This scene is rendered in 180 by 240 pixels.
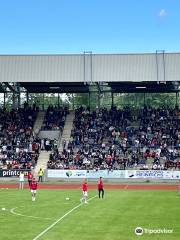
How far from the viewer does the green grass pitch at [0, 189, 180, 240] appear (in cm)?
2284

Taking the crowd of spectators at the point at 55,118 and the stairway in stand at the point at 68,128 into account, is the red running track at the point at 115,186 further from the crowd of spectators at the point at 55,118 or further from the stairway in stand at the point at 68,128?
the crowd of spectators at the point at 55,118

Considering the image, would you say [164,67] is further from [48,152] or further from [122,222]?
[122,222]

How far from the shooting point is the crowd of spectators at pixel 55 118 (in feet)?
221

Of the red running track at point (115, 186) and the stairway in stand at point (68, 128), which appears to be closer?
the red running track at point (115, 186)

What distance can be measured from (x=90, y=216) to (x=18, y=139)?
1449 inches

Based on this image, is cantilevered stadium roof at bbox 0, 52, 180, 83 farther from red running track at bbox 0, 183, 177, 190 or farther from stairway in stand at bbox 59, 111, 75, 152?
red running track at bbox 0, 183, 177, 190

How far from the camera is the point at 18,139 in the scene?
2532 inches

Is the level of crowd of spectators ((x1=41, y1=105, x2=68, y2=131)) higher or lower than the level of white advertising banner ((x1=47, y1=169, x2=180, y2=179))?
higher

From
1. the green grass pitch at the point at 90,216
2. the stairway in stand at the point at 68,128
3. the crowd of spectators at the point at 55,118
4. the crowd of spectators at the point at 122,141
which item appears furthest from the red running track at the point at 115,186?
the crowd of spectators at the point at 55,118

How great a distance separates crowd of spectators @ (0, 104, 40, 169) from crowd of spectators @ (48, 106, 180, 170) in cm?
265

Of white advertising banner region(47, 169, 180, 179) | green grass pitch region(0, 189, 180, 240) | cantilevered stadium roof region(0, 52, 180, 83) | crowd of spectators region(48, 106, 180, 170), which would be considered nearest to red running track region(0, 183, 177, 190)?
white advertising banner region(47, 169, 180, 179)

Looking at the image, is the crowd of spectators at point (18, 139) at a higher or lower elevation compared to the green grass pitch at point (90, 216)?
higher

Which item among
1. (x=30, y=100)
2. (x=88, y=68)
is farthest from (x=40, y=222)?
(x=30, y=100)

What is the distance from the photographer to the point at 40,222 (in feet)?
85.9
